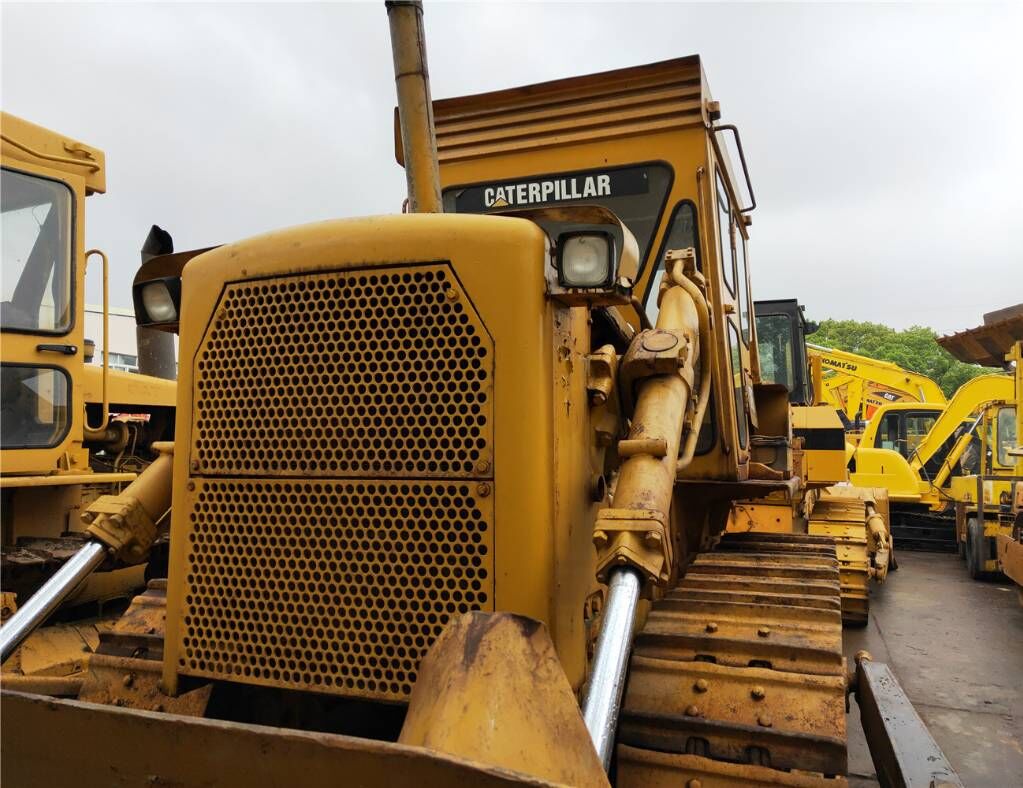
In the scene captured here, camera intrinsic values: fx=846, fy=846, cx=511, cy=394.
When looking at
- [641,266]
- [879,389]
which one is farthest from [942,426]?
[641,266]

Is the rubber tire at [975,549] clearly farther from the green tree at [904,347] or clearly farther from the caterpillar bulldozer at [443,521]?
the green tree at [904,347]

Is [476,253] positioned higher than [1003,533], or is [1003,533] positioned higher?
[476,253]

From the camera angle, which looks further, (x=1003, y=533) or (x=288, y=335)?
(x=1003, y=533)

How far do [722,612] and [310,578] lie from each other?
1.35 metres

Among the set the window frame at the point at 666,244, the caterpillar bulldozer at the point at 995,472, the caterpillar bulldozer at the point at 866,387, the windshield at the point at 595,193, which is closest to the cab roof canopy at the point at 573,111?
the windshield at the point at 595,193

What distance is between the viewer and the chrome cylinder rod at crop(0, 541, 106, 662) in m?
2.23

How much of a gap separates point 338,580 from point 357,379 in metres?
0.50

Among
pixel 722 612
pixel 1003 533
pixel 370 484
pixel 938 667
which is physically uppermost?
pixel 370 484

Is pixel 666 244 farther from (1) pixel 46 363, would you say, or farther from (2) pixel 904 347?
(2) pixel 904 347

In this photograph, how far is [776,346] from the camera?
393 inches

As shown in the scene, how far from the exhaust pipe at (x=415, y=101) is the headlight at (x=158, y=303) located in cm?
82

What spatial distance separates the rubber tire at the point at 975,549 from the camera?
10.9m

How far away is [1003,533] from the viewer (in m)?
10.5

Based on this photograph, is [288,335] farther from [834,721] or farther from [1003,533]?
[1003,533]
